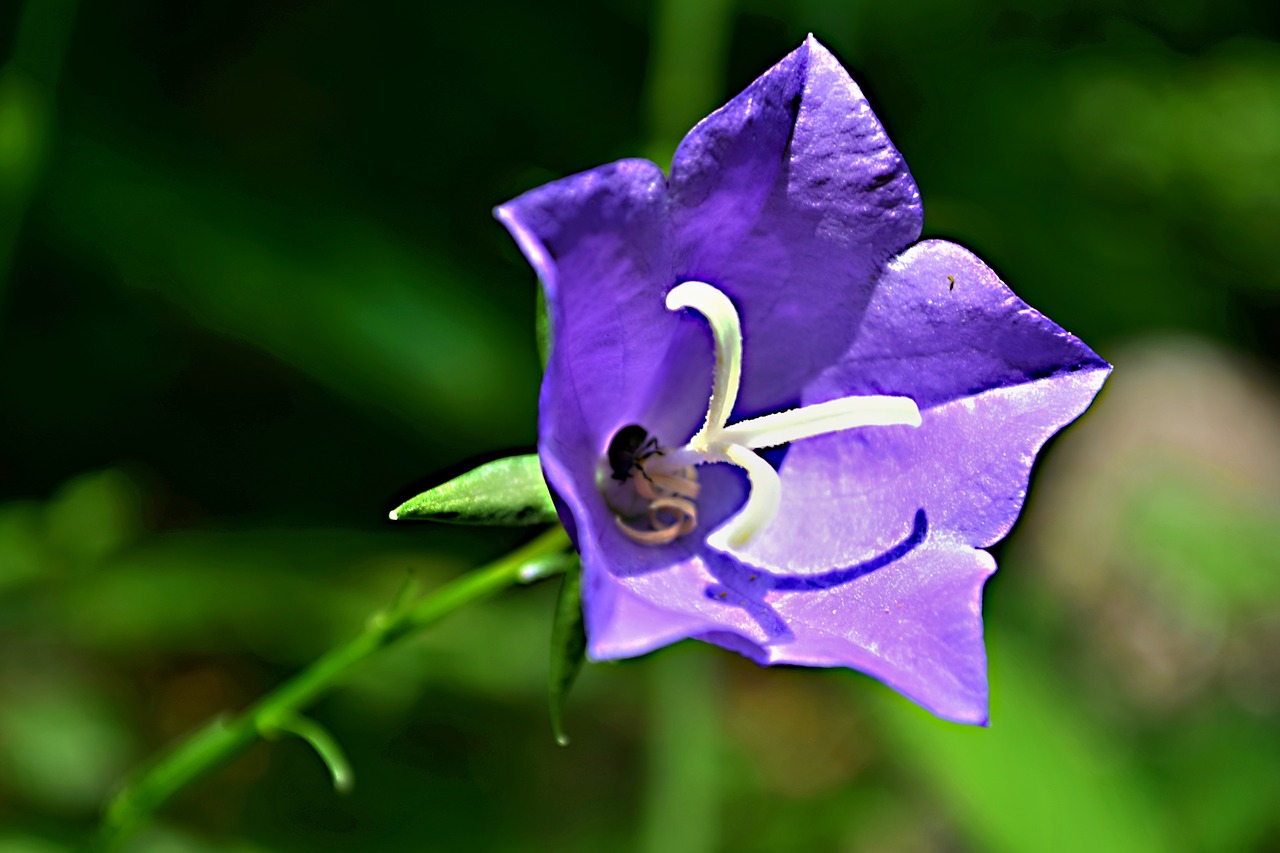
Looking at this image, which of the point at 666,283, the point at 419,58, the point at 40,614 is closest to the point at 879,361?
the point at 666,283

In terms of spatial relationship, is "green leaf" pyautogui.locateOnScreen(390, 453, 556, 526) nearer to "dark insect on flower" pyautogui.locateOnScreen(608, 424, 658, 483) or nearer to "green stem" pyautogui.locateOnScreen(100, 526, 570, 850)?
"green stem" pyautogui.locateOnScreen(100, 526, 570, 850)

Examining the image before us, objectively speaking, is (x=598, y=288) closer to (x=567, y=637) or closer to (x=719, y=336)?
(x=719, y=336)

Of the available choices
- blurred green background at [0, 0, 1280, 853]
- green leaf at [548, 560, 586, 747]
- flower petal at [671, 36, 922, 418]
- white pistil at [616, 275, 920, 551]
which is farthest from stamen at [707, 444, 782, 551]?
blurred green background at [0, 0, 1280, 853]

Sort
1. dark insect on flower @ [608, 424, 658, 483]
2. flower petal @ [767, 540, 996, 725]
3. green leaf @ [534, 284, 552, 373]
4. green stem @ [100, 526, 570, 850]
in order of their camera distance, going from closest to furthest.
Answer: flower petal @ [767, 540, 996, 725] → green leaf @ [534, 284, 552, 373] → green stem @ [100, 526, 570, 850] → dark insect on flower @ [608, 424, 658, 483]

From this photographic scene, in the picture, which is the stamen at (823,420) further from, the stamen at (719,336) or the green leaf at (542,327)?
the green leaf at (542,327)

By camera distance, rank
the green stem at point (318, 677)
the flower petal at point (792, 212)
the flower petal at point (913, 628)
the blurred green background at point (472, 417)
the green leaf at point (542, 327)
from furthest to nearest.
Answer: the blurred green background at point (472, 417)
the green stem at point (318, 677)
the flower petal at point (792, 212)
the green leaf at point (542, 327)
the flower petal at point (913, 628)

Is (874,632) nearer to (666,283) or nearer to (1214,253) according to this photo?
(666,283)

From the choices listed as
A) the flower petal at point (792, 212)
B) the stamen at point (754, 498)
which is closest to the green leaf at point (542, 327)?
the flower petal at point (792, 212)
